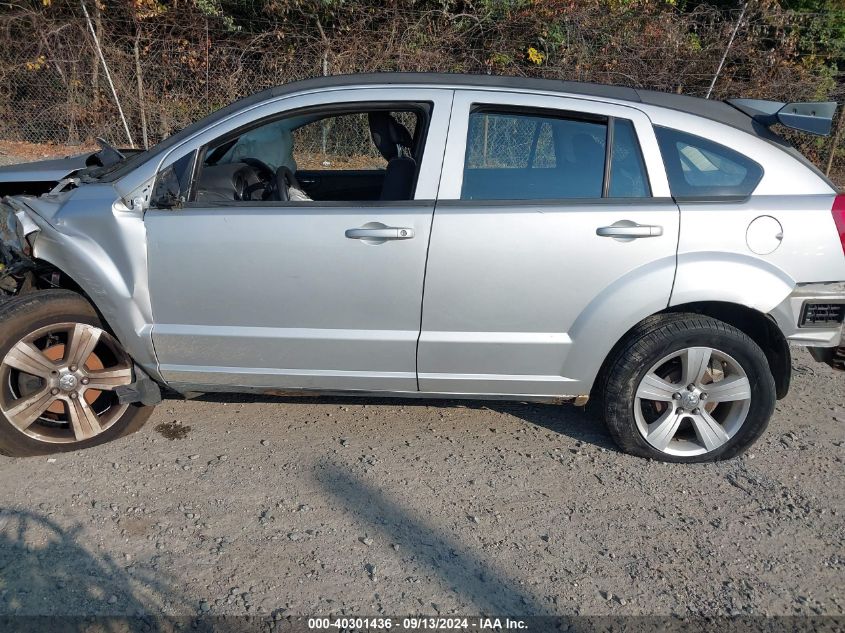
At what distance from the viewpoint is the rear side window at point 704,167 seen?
334 centimetres

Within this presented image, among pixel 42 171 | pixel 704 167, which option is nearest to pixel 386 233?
pixel 704 167

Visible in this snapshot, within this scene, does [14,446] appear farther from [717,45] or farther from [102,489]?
[717,45]

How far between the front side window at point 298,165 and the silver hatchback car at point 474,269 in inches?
1.3

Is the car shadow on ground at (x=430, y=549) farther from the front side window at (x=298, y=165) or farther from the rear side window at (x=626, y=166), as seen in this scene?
the rear side window at (x=626, y=166)

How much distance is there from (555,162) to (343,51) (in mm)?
8250

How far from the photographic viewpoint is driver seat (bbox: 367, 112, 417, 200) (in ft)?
11.7

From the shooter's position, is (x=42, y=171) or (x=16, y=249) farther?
(x=42, y=171)

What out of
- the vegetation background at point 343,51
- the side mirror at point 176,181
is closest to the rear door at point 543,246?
the side mirror at point 176,181

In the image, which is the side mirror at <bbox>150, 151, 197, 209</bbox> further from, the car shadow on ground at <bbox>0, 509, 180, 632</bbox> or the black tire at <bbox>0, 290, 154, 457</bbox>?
the car shadow on ground at <bbox>0, 509, 180, 632</bbox>

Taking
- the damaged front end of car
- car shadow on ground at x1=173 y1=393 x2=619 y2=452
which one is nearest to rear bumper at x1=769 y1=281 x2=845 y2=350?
car shadow on ground at x1=173 y1=393 x2=619 y2=452

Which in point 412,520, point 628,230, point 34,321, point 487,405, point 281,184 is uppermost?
point 628,230

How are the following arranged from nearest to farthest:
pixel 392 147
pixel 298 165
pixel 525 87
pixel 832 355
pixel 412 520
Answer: pixel 412 520
pixel 525 87
pixel 832 355
pixel 392 147
pixel 298 165

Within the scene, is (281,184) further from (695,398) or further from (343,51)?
(343,51)

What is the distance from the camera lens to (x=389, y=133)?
3980 mm
